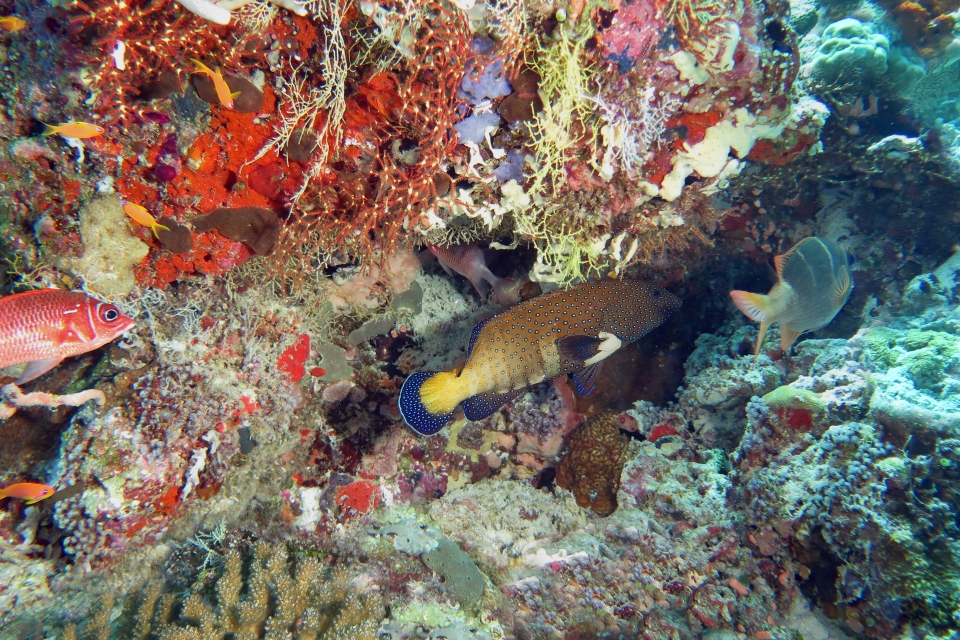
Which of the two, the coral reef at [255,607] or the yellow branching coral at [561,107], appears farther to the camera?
the coral reef at [255,607]

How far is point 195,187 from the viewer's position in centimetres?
301

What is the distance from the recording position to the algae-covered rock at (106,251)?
292 centimetres

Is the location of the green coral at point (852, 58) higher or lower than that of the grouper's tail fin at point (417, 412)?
higher

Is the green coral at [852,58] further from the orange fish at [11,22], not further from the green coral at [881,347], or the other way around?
the orange fish at [11,22]

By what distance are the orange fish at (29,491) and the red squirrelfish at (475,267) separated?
3626 millimetres

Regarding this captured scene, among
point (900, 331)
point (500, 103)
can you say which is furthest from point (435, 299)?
point (900, 331)

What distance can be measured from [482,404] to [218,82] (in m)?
3.07

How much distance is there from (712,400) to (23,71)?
6.44 m

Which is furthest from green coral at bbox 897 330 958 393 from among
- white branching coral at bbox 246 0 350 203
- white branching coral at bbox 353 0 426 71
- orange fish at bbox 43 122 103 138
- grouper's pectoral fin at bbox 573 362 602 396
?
orange fish at bbox 43 122 103 138

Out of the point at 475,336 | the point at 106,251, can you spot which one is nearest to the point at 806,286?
the point at 475,336

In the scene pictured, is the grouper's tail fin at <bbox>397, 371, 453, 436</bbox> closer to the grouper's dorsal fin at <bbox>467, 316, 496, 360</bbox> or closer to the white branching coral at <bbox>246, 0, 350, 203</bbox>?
the grouper's dorsal fin at <bbox>467, 316, 496, 360</bbox>

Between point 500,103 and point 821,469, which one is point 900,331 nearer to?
point 821,469

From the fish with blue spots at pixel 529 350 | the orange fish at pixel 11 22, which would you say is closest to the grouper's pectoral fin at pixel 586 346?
the fish with blue spots at pixel 529 350

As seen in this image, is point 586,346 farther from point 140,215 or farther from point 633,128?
point 140,215
